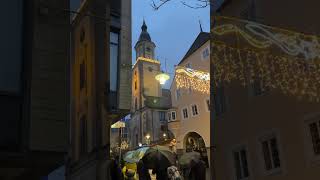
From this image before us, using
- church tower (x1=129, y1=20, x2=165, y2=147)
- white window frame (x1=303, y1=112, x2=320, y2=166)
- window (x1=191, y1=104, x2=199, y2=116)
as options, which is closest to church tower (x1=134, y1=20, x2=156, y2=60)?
church tower (x1=129, y1=20, x2=165, y2=147)

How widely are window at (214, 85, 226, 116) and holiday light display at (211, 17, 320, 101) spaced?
75 centimetres

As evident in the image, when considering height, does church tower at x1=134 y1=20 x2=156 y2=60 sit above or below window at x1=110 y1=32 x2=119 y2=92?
above

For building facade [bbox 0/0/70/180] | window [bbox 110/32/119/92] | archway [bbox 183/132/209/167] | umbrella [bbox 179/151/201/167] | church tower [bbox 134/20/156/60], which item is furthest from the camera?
church tower [bbox 134/20/156/60]

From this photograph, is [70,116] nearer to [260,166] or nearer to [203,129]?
[260,166]

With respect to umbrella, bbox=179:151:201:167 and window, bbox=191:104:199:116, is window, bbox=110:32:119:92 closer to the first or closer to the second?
umbrella, bbox=179:151:201:167

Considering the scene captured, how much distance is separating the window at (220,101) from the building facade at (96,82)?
886 cm

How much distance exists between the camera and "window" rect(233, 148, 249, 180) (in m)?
19.9

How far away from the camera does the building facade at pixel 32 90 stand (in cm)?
1052

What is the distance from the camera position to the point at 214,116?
861 inches

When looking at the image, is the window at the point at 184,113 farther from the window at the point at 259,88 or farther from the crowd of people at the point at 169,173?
the crowd of people at the point at 169,173

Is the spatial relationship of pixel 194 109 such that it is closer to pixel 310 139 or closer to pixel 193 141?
pixel 193 141

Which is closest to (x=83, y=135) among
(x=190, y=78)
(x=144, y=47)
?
(x=190, y=78)

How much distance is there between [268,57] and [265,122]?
3283mm

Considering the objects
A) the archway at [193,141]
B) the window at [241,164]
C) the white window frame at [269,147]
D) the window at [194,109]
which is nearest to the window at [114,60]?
the white window frame at [269,147]
